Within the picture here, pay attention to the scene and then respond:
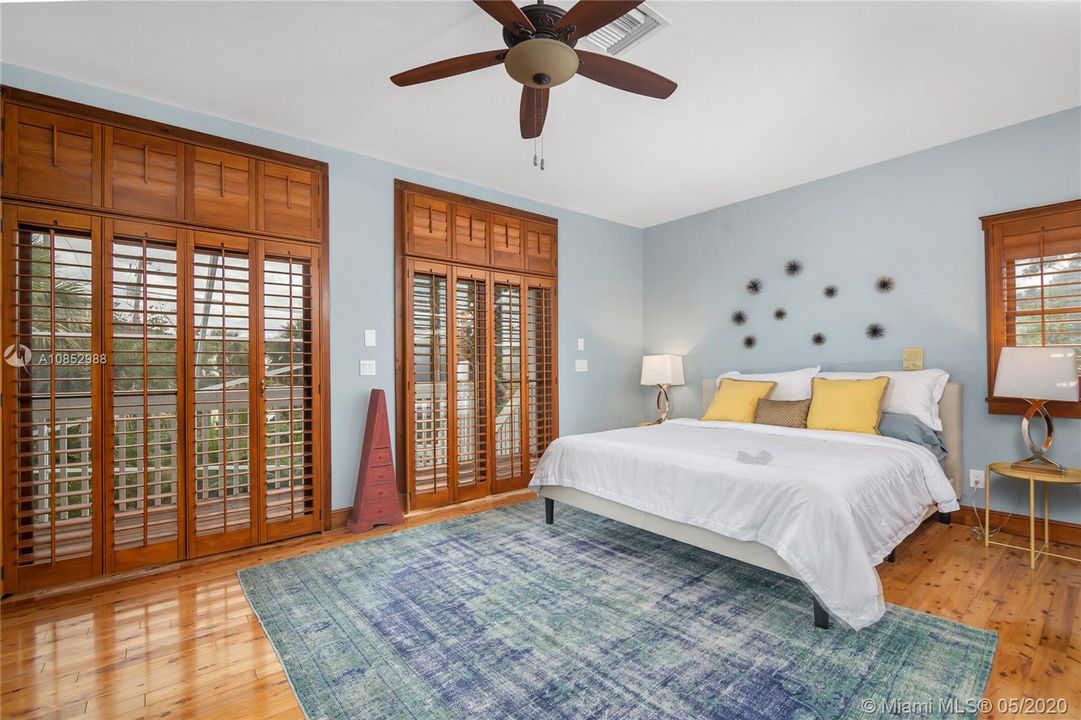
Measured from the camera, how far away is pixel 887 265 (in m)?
4.00

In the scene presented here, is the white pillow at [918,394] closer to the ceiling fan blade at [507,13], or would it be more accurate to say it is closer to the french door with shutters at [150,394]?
the ceiling fan blade at [507,13]

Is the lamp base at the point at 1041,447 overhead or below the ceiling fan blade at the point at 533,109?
below

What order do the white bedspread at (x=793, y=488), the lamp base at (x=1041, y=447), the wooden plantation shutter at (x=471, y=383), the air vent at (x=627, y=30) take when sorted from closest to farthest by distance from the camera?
the white bedspread at (x=793, y=488) < the air vent at (x=627, y=30) < the lamp base at (x=1041, y=447) < the wooden plantation shutter at (x=471, y=383)

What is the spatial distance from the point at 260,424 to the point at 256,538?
0.76 meters

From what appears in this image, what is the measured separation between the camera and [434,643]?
2.14 metres

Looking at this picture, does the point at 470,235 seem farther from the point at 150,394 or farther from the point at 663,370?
the point at 150,394

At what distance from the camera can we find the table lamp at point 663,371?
5.22 metres

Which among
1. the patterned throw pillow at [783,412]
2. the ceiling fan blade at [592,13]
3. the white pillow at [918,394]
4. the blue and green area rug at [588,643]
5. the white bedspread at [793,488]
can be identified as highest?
the ceiling fan blade at [592,13]

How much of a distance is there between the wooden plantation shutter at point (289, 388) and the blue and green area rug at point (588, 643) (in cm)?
46

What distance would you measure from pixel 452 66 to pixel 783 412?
3.39 m

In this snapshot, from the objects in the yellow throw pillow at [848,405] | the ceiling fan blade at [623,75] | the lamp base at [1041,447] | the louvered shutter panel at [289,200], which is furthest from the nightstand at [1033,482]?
the louvered shutter panel at [289,200]

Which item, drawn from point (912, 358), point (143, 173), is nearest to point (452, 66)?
point (143, 173)

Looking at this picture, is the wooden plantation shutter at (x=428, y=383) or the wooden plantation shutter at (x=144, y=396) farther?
the wooden plantation shutter at (x=428, y=383)

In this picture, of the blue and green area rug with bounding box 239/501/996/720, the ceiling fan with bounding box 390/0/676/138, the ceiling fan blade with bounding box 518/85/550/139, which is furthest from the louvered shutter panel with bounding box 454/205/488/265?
the blue and green area rug with bounding box 239/501/996/720
